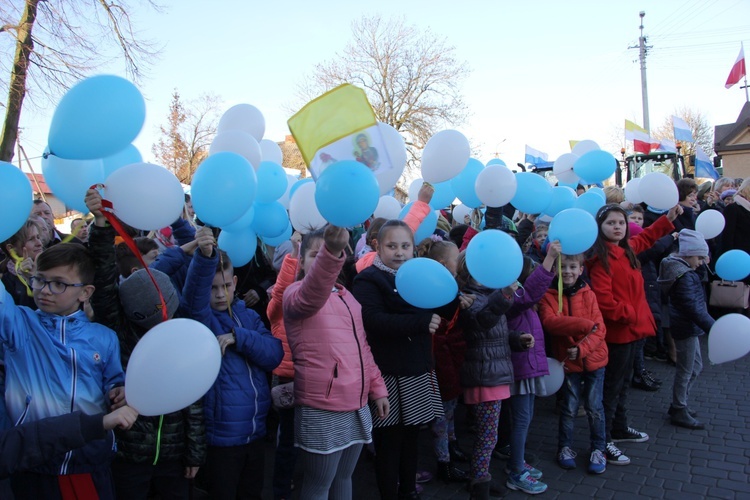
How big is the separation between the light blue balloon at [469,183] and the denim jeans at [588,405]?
1.69 meters

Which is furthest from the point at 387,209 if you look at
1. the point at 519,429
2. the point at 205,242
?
the point at 205,242

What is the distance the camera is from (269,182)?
3.62 metres

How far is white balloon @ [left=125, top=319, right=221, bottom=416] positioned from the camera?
75.0 inches

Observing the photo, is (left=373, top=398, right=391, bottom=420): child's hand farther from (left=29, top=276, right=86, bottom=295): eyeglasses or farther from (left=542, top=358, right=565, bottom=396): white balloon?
(left=29, top=276, right=86, bottom=295): eyeglasses

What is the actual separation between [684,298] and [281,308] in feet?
11.0

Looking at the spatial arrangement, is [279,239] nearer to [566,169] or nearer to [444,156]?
[444,156]

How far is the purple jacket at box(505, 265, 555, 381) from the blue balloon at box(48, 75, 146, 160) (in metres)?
2.46

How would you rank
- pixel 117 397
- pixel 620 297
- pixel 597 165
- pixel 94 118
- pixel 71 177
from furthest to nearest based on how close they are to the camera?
pixel 597 165 → pixel 620 297 → pixel 71 177 → pixel 94 118 → pixel 117 397

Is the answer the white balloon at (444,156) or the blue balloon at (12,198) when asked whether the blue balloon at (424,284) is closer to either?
the white balloon at (444,156)

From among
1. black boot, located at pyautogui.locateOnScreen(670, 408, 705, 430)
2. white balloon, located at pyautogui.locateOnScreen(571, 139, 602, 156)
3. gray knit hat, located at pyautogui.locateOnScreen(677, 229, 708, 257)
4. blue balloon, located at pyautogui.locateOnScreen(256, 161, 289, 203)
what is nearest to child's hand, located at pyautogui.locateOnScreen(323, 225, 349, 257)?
blue balloon, located at pyautogui.locateOnScreen(256, 161, 289, 203)

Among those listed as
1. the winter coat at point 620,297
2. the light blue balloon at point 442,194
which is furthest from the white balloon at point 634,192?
the light blue balloon at point 442,194

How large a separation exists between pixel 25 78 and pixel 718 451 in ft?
38.8

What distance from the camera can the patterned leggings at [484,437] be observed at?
334 centimetres

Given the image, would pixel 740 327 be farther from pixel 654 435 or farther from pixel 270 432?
pixel 270 432
